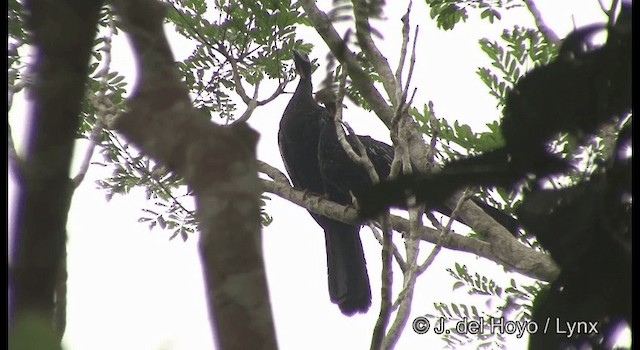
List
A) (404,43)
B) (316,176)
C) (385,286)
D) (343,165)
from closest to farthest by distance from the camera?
(385,286), (404,43), (343,165), (316,176)

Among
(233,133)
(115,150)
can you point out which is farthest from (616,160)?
(115,150)

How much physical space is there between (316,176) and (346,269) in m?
0.74

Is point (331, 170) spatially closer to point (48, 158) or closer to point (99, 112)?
point (99, 112)

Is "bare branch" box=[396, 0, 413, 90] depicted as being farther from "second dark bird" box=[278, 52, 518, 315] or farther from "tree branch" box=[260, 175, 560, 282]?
"second dark bird" box=[278, 52, 518, 315]

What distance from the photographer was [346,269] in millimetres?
6180

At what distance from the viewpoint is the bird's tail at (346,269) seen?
19.6 feet

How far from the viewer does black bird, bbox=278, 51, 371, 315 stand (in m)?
6.07

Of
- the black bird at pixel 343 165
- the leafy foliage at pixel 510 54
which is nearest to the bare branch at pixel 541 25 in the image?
the leafy foliage at pixel 510 54

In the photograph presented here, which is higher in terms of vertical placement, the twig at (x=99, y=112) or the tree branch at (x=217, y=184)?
the twig at (x=99, y=112)

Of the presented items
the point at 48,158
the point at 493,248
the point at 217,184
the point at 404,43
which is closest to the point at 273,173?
the point at 493,248

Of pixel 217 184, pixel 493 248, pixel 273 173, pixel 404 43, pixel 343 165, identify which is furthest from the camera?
pixel 343 165

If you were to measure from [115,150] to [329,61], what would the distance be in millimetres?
2860

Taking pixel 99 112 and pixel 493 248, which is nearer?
pixel 99 112

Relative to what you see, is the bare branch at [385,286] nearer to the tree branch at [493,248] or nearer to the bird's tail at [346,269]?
the tree branch at [493,248]
